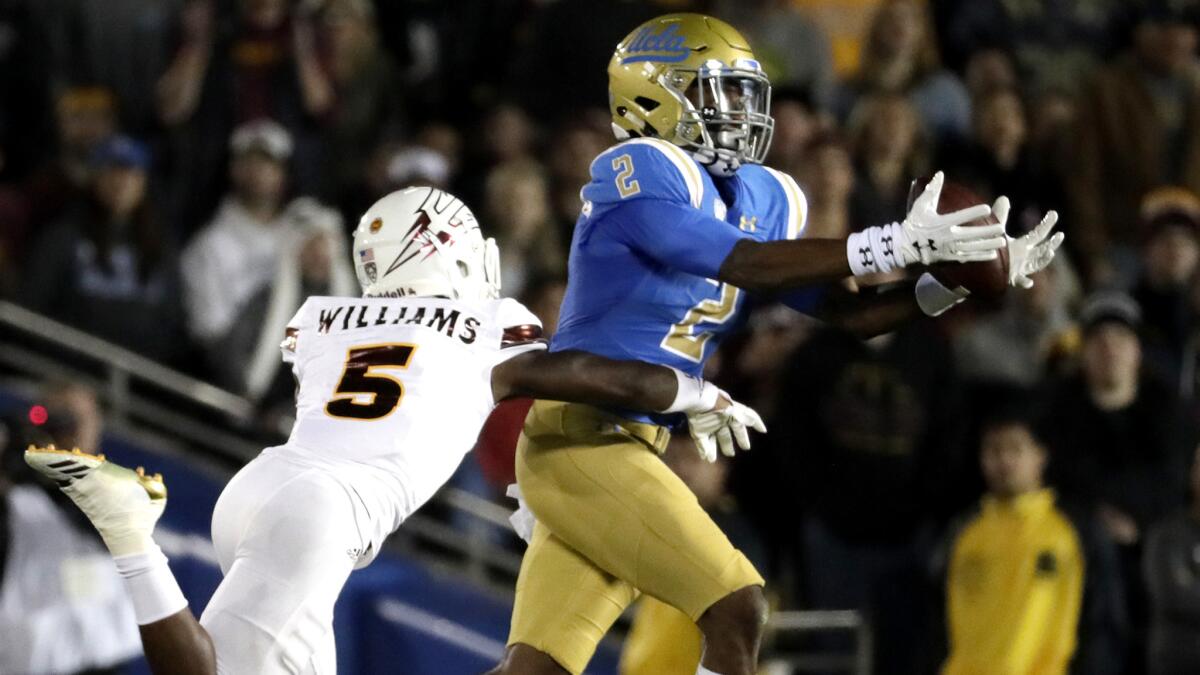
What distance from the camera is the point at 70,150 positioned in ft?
34.3

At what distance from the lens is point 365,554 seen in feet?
19.3

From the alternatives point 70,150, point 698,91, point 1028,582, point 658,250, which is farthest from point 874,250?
point 70,150

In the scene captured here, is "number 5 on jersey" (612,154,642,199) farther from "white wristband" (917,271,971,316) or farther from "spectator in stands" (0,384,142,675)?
"spectator in stands" (0,384,142,675)

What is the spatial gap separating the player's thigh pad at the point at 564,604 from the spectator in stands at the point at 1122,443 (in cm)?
314

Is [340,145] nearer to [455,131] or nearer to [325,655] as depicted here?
[455,131]

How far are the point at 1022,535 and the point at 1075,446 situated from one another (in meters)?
0.51

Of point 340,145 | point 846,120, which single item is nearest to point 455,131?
point 340,145

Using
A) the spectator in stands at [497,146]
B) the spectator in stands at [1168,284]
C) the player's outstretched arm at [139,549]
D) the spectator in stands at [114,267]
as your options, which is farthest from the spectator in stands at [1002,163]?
the player's outstretched arm at [139,549]

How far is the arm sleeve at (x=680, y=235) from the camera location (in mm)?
5691

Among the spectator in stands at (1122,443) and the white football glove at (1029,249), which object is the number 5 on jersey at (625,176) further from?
the spectator in stands at (1122,443)

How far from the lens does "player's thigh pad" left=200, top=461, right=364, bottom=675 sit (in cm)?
559

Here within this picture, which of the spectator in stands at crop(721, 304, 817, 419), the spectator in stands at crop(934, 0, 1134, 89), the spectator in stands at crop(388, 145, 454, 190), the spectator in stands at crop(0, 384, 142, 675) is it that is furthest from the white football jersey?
the spectator in stands at crop(934, 0, 1134, 89)

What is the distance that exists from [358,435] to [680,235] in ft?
3.25

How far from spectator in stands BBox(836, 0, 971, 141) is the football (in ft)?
15.0
